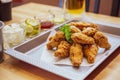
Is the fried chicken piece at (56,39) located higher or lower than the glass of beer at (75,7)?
lower

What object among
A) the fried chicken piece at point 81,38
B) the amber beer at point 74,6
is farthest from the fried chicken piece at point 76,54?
the amber beer at point 74,6

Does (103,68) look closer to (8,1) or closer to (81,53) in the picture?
(81,53)

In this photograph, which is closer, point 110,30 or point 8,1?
point 110,30

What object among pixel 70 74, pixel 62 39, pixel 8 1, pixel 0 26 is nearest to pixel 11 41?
pixel 0 26

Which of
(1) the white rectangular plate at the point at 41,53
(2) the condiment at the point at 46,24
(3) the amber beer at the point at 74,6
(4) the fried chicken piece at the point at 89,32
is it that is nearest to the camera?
(1) the white rectangular plate at the point at 41,53

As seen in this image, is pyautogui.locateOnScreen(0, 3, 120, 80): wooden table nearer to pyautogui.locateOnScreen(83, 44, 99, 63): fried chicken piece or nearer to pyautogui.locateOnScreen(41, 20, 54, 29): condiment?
pyautogui.locateOnScreen(83, 44, 99, 63): fried chicken piece

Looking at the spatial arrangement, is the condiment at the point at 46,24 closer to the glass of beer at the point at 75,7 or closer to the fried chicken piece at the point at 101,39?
the glass of beer at the point at 75,7

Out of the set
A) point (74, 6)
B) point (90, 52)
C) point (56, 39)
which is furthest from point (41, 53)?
point (74, 6)
